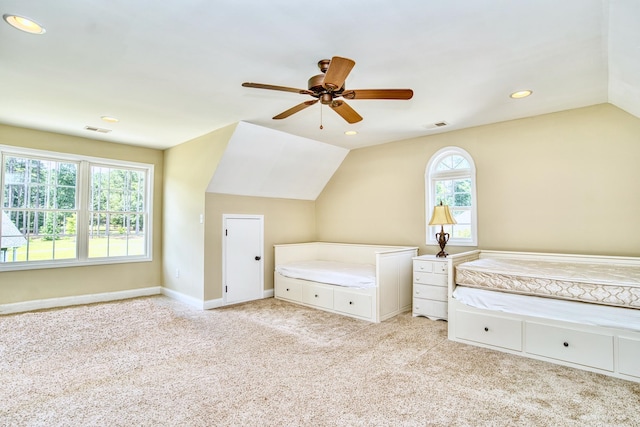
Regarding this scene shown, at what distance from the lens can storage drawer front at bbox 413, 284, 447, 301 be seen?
165 inches

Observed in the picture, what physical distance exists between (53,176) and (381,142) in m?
5.07

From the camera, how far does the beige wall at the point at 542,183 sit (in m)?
3.64

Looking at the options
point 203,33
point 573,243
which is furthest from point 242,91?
point 573,243

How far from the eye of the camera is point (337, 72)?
2.21m

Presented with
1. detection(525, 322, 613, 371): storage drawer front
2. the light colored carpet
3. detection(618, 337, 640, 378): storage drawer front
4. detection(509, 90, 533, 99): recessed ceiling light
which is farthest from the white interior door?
detection(618, 337, 640, 378): storage drawer front

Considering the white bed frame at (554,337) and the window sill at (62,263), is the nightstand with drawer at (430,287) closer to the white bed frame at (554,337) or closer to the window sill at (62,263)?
the white bed frame at (554,337)

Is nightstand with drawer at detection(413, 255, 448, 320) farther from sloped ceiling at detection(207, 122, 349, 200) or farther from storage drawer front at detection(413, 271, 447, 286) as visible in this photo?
sloped ceiling at detection(207, 122, 349, 200)

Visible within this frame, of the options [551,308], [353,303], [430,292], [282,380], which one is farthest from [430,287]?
[282,380]

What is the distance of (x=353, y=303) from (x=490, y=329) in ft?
5.49

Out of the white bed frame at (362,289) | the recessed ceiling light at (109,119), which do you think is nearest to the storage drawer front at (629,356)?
the white bed frame at (362,289)

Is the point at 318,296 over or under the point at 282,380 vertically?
over

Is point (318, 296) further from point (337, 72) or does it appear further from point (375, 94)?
point (337, 72)

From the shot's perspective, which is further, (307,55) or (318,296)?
(318,296)

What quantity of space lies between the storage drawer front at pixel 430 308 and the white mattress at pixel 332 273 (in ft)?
2.20
